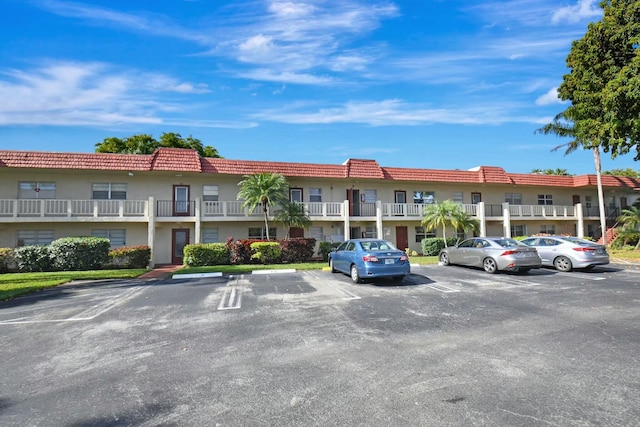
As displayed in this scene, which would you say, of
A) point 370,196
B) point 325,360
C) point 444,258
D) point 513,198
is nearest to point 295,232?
point 370,196

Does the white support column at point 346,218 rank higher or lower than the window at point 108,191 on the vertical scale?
lower

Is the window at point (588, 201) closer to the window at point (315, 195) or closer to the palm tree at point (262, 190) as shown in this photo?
the window at point (315, 195)

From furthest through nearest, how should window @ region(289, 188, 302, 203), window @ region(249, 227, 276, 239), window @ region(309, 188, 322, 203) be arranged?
window @ region(309, 188, 322, 203) < window @ region(289, 188, 302, 203) < window @ region(249, 227, 276, 239)

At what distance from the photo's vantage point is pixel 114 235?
19594 mm

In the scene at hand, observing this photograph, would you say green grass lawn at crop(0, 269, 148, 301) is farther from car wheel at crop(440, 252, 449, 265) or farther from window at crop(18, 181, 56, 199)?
car wheel at crop(440, 252, 449, 265)

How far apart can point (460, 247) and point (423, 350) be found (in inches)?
442

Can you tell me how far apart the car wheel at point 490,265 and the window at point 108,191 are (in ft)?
65.4

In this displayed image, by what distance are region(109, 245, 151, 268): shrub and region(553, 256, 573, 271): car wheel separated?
19.6 metres

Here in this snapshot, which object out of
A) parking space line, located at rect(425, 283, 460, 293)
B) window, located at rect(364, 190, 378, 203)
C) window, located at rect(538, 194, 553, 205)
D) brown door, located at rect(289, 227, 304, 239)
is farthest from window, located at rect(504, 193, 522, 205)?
parking space line, located at rect(425, 283, 460, 293)

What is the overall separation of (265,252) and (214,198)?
6035 mm

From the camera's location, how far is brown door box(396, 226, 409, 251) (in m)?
24.2

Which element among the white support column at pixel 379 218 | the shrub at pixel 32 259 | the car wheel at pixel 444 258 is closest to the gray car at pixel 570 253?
the car wheel at pixel 444 258

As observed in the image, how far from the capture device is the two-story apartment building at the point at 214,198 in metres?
18.2

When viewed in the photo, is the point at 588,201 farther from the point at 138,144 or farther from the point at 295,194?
the point at 138,144
